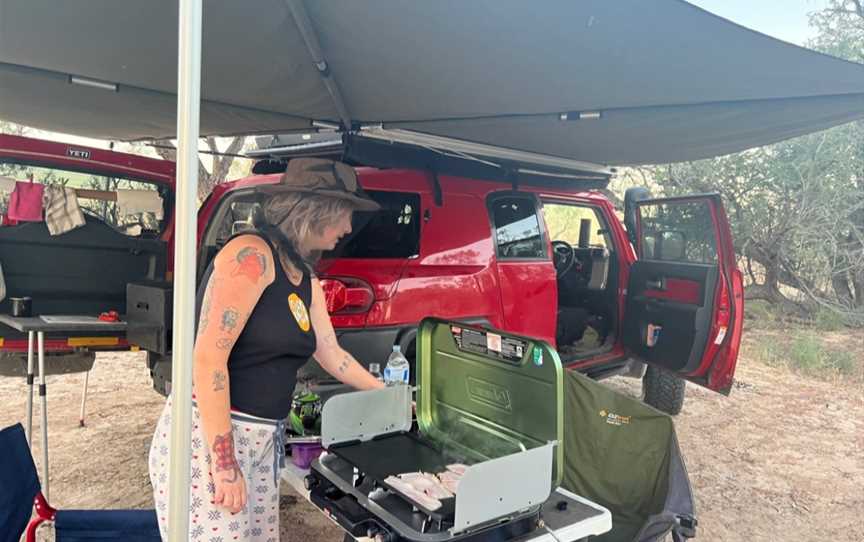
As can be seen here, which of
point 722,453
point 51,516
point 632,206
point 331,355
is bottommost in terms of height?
point 722,453

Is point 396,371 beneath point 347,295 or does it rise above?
beneath

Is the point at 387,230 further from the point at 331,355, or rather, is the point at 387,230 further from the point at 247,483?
the point at 247,483

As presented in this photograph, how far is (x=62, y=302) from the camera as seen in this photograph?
3.52 metres

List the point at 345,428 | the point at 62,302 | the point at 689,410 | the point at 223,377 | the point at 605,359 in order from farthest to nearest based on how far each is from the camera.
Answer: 1. the point at 689,410
2. the point at 605,359
3. the point at 62,302
4. the point at 345,428
5. the point at 223,377

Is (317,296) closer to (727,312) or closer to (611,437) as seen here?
(611,437)

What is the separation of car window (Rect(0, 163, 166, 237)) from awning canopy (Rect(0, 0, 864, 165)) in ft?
1.39

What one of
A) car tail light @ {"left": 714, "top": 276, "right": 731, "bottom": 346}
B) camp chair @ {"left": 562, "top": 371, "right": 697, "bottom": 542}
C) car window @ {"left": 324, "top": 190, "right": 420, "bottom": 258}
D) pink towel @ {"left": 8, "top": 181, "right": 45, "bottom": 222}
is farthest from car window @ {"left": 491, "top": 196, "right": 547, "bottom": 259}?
pink towel @ {"left": 8, "top": 181, "right": 45, "bottom": 222}

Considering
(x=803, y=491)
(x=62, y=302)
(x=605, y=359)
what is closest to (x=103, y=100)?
(x=62, y=302)

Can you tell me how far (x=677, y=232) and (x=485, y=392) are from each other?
3.31 m

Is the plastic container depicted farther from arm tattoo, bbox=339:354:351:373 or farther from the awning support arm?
the awning support arm

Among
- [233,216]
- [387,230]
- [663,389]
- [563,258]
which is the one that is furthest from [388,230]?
[663,389]

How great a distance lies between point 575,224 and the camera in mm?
6250

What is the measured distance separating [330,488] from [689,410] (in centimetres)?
475

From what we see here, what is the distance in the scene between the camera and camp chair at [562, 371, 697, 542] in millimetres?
2012
